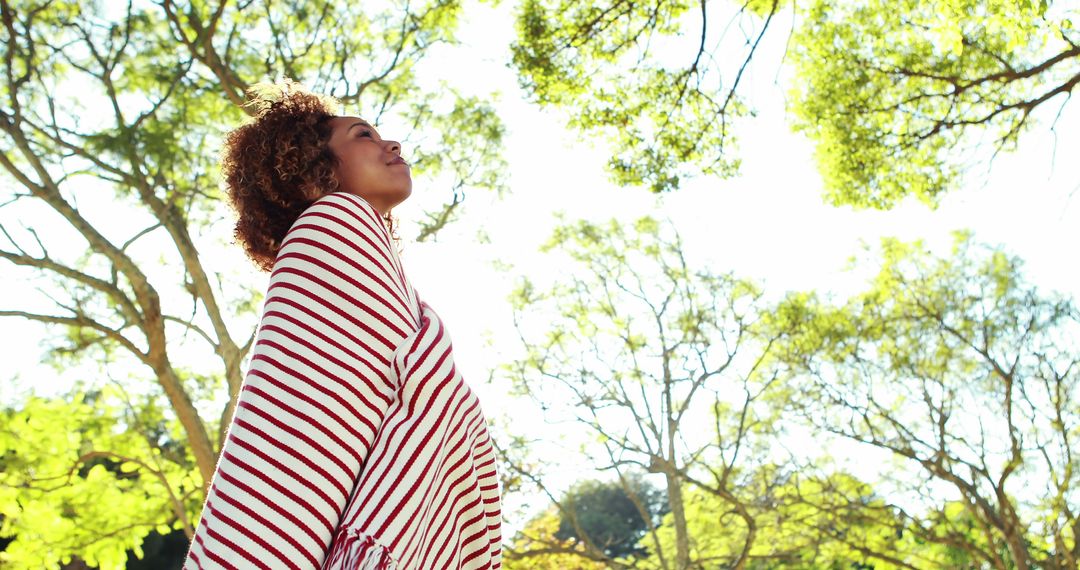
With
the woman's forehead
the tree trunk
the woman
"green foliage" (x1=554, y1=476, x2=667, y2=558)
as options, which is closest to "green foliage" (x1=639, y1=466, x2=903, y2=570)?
the tree trunk

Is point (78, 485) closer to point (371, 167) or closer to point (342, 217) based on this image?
point (371, 167)

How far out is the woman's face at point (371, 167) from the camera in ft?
7.30

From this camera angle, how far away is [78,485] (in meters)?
11.0

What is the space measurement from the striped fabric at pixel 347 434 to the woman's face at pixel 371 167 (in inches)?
10.7

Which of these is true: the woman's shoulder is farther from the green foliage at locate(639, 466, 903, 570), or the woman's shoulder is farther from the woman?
the green foliage at locate(639, 466, 903, 570)

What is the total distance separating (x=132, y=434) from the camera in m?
12.0

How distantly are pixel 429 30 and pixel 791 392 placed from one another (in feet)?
27.5

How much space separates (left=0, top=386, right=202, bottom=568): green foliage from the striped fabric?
8.61 m

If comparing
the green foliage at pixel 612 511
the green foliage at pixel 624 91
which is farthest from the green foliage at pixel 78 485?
the green foliage at pixel 612 511

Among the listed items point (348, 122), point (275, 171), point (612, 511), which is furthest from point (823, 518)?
point (612, 511)

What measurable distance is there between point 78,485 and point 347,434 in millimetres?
10735

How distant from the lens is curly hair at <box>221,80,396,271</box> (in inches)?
88.2

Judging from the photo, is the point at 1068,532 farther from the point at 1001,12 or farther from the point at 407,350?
the point at 407,350

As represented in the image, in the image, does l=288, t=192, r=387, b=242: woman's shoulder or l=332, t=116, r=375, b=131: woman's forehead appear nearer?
l=288, t=192, r=387, b=242: woman's shoulder
